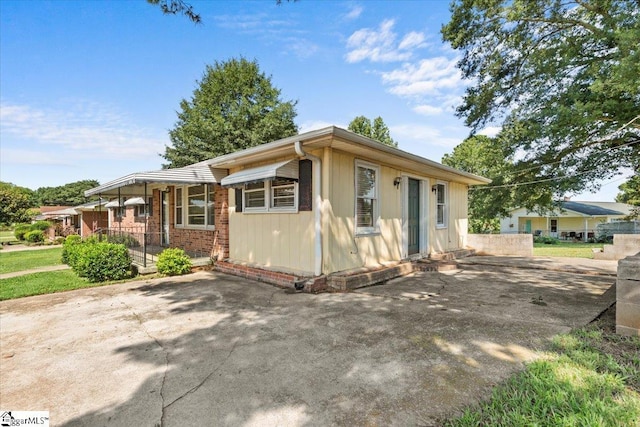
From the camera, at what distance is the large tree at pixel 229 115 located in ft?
72.5

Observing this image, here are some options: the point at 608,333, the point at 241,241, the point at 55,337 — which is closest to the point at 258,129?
the point at 241,241

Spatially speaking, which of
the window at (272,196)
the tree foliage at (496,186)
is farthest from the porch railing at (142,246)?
the tree foliage at (496,186)

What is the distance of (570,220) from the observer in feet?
98.2

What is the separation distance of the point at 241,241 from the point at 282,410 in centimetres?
602

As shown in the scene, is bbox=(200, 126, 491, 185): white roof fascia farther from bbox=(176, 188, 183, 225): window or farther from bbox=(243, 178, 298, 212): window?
bbox=(176, 188, 183, 225): window

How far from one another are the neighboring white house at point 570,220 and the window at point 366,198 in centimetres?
2574

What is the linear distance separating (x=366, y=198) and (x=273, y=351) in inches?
175

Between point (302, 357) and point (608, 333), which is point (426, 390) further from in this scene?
point (608, 333)

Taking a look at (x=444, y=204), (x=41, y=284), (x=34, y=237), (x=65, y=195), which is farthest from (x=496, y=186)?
(x=65, y=195)

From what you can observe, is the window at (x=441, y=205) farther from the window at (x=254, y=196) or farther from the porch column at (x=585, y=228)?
the porch column at (x=585, y=228)

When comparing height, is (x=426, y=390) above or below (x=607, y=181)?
below

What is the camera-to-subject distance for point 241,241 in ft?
25.5

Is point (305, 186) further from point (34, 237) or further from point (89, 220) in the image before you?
point (34, 237)

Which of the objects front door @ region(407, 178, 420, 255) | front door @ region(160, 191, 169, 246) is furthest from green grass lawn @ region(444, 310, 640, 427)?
front door @ region(160, 191, 169, 246)
